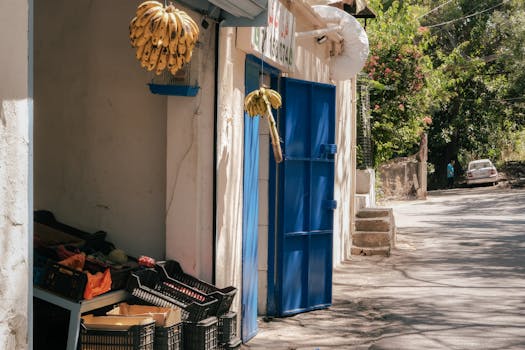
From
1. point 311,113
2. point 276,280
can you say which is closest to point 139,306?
point 276,280

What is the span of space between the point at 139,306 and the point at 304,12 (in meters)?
5.16

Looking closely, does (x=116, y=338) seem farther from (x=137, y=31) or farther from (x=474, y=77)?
(x=474, y=77)

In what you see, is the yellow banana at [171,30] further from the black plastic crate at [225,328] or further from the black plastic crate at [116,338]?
the black plastic crate at [225,328]

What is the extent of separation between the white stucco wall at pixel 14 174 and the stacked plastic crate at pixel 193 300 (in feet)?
7.56

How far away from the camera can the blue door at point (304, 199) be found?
9.69 meters

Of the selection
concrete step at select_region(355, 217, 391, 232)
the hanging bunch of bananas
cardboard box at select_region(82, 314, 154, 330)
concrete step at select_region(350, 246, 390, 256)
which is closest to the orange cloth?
cardboard box at select_region(82, 314, 154, 330)

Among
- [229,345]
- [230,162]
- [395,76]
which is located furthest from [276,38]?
[395,76]

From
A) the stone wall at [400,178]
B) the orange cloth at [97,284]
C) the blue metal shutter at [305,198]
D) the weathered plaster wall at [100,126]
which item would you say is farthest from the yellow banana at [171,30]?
the stone wall at [400,178]

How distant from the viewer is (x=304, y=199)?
10.0 meters

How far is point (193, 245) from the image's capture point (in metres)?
7.29

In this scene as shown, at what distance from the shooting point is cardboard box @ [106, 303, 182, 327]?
6332 millimetres

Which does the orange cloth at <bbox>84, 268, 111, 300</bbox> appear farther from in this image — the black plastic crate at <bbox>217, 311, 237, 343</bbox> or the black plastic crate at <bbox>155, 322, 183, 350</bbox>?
the black plastic crate at <bbox>217, 311, 237, 343</bbox>

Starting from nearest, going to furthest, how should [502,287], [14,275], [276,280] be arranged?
[14,275] < [276,280] < [502,287]

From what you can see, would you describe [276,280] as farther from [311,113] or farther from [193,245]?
[193,245]
